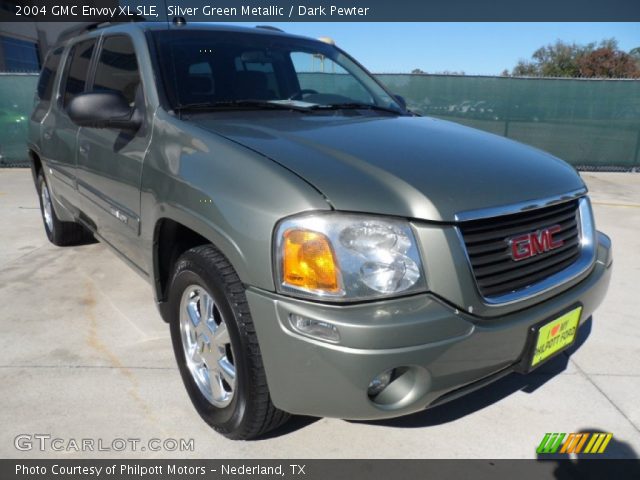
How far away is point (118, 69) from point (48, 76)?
193 cm

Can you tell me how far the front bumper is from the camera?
5.31 feet

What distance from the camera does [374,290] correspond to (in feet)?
5.48

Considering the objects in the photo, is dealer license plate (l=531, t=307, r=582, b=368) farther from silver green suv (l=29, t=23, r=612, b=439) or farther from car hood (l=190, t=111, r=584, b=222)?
car hood (l=190, t=111, r=584, b=222)

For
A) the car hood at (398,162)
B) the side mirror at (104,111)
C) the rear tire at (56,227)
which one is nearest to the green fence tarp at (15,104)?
the rear tire at (56,227)

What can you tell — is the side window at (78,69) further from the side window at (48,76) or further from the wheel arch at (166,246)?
the wheel arch at (166,246)

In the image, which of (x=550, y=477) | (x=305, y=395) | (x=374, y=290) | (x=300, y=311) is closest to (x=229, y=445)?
(x=305, y=395)

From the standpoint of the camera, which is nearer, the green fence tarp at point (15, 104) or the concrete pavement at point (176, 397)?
the concrete pavement at point (176, 397)

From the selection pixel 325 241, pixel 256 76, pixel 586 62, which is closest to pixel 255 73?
pixel 256 76

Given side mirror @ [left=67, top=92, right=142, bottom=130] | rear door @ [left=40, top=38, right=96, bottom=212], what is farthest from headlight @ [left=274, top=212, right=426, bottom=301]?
rear door @ [left=40, top=38, right=96, bottom=212]

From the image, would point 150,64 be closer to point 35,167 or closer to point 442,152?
point 442,152

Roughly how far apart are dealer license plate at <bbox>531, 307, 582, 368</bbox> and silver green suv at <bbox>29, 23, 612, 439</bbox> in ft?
0.04

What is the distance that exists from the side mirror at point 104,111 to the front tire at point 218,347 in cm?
85

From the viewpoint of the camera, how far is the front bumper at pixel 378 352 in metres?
1.62

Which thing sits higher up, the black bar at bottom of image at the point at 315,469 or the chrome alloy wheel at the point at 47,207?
the chrome alloy wheel at the point at 47,207
